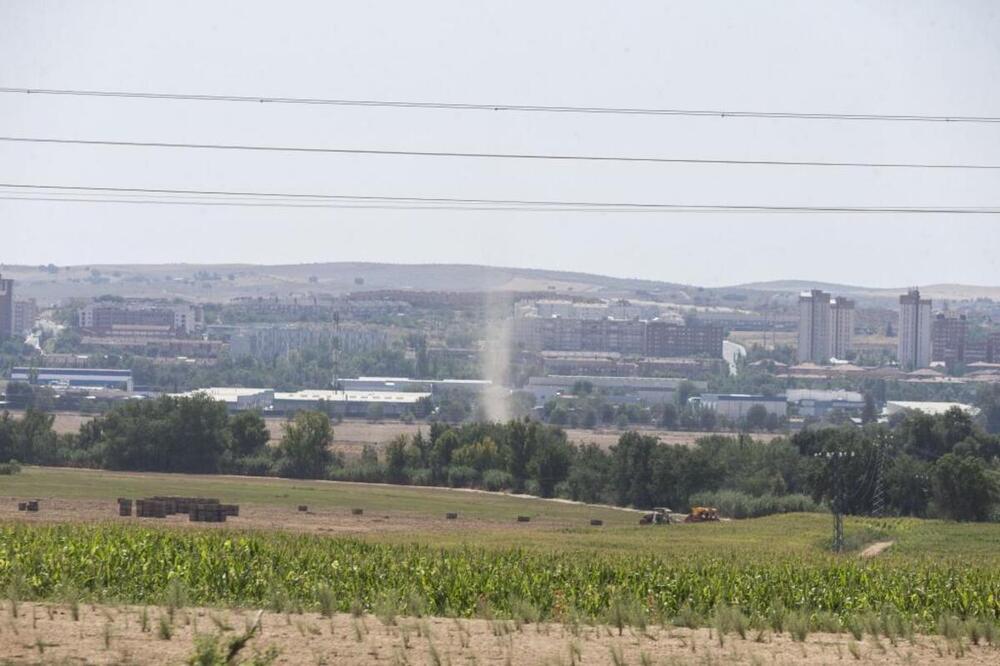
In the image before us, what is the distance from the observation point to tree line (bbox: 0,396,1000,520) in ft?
318

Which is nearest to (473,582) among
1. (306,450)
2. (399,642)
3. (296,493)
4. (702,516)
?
(399,642)

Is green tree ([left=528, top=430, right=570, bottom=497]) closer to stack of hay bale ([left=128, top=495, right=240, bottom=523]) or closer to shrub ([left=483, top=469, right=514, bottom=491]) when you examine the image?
shrub ([left=483, top=469, right=514, bottom=491])

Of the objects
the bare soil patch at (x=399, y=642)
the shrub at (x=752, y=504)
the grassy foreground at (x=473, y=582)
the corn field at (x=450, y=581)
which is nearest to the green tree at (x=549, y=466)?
the shrub at (x=752, y=504)

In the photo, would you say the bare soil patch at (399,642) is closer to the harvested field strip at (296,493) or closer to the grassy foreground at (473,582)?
the grassy foreground at (473,582)

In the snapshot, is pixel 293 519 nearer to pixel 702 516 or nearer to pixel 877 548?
pixel 877 548

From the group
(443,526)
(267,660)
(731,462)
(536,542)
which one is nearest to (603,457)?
(731,462)

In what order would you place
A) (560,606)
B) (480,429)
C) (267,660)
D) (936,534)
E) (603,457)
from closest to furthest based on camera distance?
1. (267,660)
2. (560,606)
3. (936,534)
4. (603,457)
5. (480,429)

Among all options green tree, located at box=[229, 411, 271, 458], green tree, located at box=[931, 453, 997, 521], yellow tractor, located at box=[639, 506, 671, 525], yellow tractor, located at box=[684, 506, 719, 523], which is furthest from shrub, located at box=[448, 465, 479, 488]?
green tree, located at box=[931, 453, 997, 521]

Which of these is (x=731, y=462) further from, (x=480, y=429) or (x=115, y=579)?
(x=115, y=579)

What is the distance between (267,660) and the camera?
19.8m

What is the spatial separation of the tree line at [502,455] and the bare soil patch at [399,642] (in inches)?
2572

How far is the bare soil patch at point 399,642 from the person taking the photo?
21531mm

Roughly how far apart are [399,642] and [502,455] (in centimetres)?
8318

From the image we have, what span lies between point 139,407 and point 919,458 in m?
48.3
